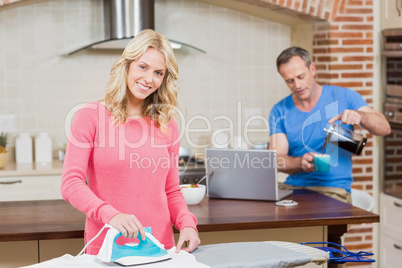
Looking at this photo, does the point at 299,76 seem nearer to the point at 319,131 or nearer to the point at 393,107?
the point at 319,131

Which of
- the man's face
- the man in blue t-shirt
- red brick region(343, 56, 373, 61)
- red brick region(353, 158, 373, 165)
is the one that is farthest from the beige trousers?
red brick region(343, 56, 373, 61)

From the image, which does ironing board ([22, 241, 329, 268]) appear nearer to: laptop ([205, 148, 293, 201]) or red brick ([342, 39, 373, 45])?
laptop ([205, 148, 293, 201])

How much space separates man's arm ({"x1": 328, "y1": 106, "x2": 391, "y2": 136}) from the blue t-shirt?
111 millimetres

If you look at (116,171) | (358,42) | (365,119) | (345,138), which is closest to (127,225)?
(116,171)

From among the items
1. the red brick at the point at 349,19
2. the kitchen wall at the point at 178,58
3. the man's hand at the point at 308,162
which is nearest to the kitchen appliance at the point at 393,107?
Result: the red brick at the point at 349,19

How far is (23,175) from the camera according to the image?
452 cm

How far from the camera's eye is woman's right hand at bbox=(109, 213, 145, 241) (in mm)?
2154

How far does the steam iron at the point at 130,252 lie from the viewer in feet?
6.86

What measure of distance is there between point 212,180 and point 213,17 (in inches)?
88.8

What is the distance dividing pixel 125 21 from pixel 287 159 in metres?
1.83

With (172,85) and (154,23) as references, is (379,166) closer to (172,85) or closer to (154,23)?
(154,23)

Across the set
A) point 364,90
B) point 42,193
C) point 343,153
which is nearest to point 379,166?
point 364,90

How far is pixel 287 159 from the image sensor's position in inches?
146

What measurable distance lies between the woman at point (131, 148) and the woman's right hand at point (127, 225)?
0.27ft
